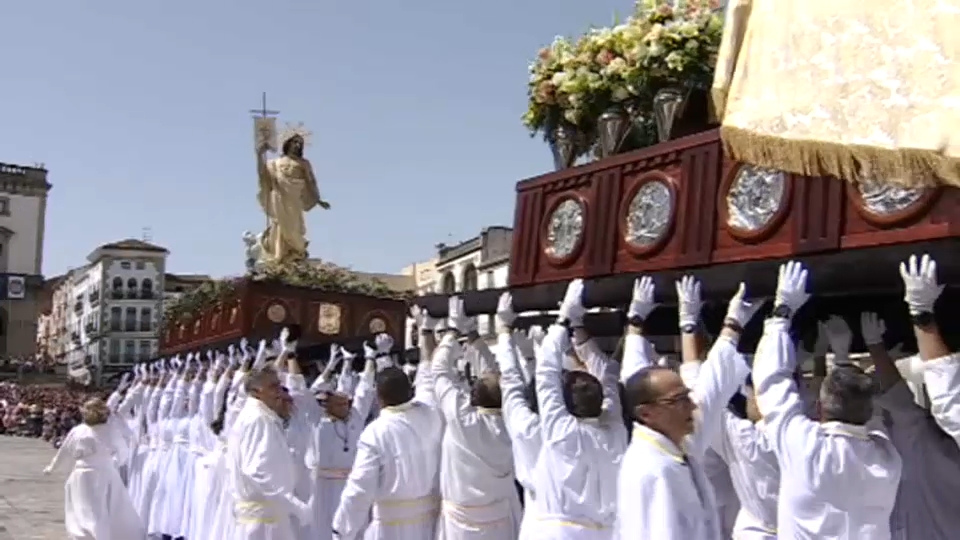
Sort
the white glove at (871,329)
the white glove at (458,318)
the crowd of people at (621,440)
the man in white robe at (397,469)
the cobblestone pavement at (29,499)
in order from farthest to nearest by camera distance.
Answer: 1. the cobblestone pavement at (29,499)
2. the white glove at (458,318)
3. the man in white robe at (397,469)
4. the white glove at (871,329)
5. the crowd of people at (621,440)

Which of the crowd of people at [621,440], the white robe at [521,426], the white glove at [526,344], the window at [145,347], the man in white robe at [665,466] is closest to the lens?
the man in white robe at [665,466]

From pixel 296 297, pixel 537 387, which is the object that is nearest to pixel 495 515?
pixel 537 387

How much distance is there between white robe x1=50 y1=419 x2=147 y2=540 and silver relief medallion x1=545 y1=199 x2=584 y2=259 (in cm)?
592

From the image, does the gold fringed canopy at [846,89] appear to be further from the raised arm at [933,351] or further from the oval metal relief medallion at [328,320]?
the oval metal relief medallion at [328,320]

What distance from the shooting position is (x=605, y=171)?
25.4 ft

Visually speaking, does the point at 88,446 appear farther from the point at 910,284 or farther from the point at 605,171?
the point at 910,284

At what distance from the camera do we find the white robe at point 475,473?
7.38 metres

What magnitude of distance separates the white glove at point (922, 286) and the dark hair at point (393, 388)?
3.88 meters

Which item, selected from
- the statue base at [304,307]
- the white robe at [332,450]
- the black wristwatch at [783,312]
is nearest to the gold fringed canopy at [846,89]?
the black wristwatch at [783,312]

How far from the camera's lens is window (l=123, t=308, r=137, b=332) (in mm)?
94125

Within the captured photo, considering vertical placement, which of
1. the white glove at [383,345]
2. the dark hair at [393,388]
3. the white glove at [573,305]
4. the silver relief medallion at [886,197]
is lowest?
the dark hair at [393,388]

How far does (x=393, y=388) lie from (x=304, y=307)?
7.35m

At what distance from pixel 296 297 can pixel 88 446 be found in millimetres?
3750

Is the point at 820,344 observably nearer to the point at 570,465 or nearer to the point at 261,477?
the point at 570,465
